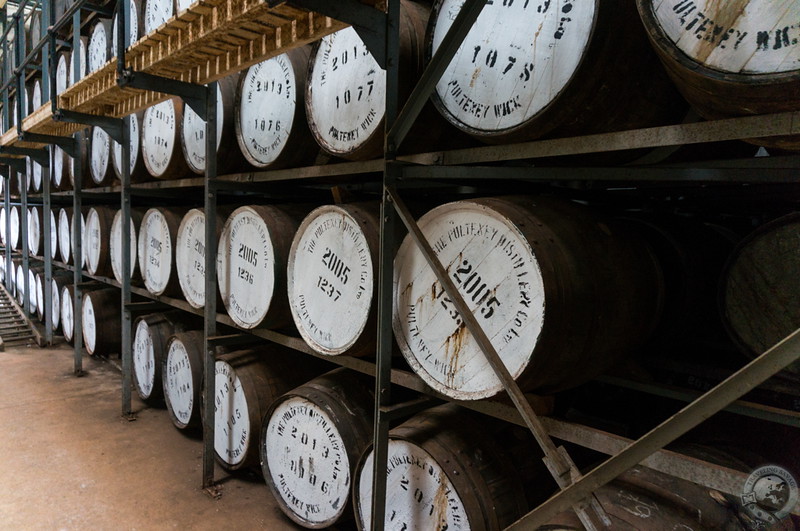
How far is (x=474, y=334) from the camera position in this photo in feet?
5.41

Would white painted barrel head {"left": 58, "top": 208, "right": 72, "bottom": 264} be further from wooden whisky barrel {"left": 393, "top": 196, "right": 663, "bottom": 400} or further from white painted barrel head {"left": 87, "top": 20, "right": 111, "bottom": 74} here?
→ wooden whisky barrel {"left": 393, "top": 196, "right": 663, "bottom": 400}

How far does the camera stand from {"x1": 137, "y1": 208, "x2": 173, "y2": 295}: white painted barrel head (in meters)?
3.98

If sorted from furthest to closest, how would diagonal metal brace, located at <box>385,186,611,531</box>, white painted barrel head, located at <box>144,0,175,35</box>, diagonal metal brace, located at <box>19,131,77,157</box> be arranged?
diagonal metal brace, located at <box>19,131,77,157</box> → white painted barrel head, located at <box>144,0,175,35</box> → diagonal metal brace, located at <box>385,186,611,531</box>

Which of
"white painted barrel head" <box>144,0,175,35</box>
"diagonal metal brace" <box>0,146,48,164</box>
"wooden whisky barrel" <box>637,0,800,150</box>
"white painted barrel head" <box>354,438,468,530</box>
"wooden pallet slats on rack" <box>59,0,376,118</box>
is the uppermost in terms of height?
"white painted barrel head" <box>144,0,175,35</box>

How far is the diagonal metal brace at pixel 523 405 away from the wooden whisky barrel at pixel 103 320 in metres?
5.06

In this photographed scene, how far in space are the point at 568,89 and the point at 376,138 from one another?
916mm

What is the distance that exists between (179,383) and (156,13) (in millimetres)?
2773

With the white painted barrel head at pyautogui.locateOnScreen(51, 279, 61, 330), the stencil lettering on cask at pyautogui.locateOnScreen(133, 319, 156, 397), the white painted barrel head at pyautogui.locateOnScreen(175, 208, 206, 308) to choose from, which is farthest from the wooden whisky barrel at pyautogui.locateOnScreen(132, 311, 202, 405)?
the white painted barrel head at pyautogui.locateOnScreen(51, 279, 61, 330)

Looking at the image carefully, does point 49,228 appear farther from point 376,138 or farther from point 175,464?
point 376,138

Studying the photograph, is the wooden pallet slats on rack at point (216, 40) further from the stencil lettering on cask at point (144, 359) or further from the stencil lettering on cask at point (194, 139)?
the stencil lettering on cask at point (144, 359)

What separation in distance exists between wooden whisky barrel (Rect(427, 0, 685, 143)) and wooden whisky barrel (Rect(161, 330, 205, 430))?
2897 mm

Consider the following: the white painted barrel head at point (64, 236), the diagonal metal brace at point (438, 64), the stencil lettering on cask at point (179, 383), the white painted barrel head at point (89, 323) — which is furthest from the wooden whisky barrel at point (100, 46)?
the diagonal metal brace at point (438, 64)

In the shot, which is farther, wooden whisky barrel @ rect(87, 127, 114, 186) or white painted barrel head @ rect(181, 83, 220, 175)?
wooden whisky barrel @ rect(87, 127, 114, 186)

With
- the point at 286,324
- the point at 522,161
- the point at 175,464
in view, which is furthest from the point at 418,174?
the point at 175,464
